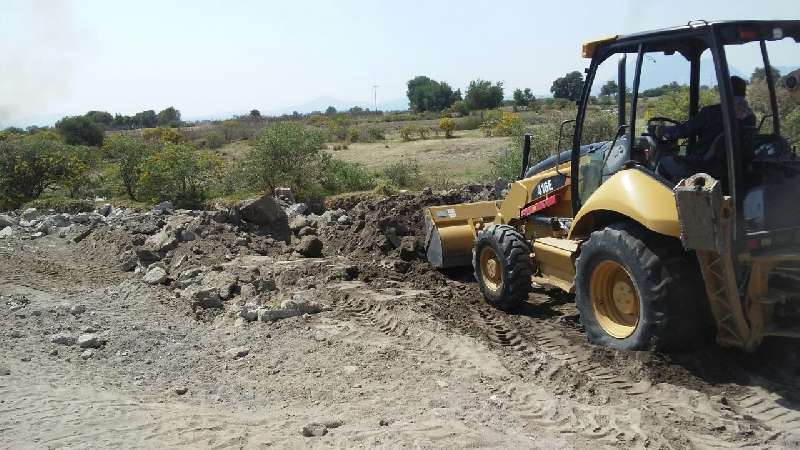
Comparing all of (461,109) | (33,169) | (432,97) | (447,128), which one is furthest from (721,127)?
(432,97)

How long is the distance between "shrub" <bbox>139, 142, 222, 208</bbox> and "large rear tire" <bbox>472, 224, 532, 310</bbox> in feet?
31.5

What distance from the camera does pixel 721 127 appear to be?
4.79m

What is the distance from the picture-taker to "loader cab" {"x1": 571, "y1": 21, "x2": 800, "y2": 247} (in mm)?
4434

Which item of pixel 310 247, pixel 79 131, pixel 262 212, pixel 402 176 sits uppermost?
pixel 79 131

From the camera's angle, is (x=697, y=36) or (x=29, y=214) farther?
(x=29, y=214)

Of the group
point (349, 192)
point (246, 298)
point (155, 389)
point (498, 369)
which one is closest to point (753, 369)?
point (498, 369)

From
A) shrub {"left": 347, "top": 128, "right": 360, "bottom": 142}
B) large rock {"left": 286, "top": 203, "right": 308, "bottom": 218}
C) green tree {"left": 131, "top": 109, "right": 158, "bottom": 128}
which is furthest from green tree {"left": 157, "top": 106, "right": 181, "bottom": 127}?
large rock {"left": 286, "top": 203, "right": 308, "bottom": 218}

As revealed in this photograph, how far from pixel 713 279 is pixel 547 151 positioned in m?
10.3

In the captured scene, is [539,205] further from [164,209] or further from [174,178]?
[174,178]

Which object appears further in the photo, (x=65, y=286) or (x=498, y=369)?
(x=65, y=286)

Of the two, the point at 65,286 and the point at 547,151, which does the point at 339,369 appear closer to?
the point at 65,286

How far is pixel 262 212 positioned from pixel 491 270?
487 cm

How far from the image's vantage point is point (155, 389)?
5453 millimetres

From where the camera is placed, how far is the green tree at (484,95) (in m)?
55.5
